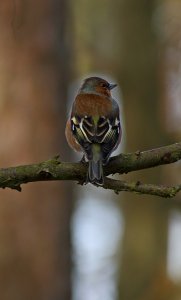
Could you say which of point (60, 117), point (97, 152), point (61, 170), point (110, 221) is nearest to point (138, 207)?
point (110, 221)

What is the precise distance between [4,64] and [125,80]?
4.01 metres

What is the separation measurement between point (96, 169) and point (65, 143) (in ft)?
10.3

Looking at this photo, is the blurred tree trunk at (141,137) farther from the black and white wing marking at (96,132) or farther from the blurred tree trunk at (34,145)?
the black and white wing marking at (96,132)

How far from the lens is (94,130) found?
21.6 ft

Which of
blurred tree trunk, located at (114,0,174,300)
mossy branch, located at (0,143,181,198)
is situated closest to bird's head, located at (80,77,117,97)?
mossy branch, located at (0,143,181,198)

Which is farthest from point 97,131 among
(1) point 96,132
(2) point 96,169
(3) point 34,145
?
(3) point 34,145

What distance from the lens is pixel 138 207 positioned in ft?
41.4

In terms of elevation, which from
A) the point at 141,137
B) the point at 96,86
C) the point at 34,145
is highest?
the point at 141,137

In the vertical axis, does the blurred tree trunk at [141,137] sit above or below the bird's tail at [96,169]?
above

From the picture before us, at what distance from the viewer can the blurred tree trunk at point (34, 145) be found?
8562mm

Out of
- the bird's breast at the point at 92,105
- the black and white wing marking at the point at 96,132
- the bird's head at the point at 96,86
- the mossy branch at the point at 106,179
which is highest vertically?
the bird's head at the point at 96,86

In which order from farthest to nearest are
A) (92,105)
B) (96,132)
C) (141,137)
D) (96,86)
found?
(141,137)
(96,86)
(92,105)
(96,132)

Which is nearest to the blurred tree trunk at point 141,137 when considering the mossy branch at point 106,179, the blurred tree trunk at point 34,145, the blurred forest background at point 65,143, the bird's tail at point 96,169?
the blurred forest background at point 65,143

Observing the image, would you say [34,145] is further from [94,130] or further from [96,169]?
[96,169]
